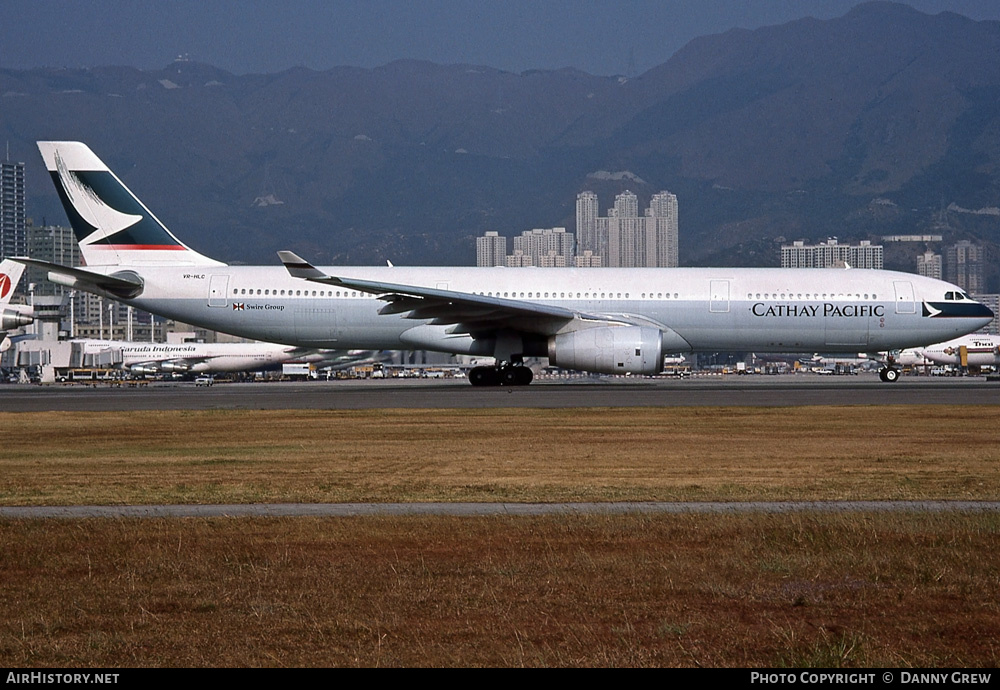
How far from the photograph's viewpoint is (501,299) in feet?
115

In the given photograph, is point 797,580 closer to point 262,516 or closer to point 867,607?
point 867,607

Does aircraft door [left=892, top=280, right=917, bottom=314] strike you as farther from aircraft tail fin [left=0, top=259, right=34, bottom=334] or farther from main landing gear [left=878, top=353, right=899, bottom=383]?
aircraft tail fin [left=0, top=259, right=34, bottom=334]

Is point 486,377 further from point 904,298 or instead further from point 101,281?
point 904,298

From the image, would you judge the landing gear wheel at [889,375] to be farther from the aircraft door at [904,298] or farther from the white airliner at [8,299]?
the white airliner at [8,299]

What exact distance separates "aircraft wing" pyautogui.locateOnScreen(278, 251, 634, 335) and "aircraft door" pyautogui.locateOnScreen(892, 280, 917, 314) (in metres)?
8.41

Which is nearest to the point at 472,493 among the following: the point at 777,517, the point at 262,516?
the point at 262,516

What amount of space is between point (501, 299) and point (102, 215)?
13.1m

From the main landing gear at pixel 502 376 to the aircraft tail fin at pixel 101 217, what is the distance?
9.76 m

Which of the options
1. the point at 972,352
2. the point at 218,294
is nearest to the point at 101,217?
the point at 218,294

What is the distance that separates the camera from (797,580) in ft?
28.1

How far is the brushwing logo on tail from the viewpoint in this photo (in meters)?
37.3

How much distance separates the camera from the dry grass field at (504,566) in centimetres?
687

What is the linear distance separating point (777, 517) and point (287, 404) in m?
19.3

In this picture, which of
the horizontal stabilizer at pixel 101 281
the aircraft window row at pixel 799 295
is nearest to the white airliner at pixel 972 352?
the aircraft window row at pixel 799 295
